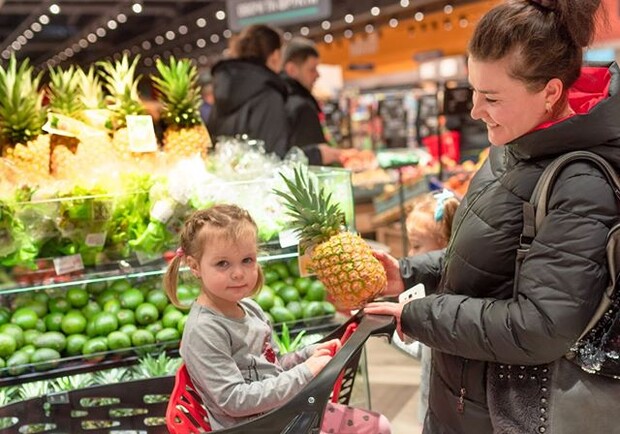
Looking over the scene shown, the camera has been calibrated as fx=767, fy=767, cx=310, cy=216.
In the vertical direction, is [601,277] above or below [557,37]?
below

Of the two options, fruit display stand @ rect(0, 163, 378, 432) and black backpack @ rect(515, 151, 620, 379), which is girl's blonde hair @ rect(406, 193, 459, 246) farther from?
black backpack @ rect(515, 151, 620, 379)

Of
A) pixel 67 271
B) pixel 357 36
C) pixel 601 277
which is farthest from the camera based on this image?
pixel 357 36

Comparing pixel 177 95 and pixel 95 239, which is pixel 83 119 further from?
pixel 95 239

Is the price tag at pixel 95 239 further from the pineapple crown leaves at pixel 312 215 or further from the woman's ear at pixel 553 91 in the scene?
the woman's ear at pixel 553 91

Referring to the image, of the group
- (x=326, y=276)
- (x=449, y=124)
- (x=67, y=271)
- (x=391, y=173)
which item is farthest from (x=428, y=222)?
(x=391, y=173)

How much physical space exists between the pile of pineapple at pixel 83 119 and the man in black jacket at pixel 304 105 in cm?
134

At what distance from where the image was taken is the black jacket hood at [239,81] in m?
4.53

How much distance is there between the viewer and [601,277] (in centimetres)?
162

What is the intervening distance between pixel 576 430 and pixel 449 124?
16.4 ft

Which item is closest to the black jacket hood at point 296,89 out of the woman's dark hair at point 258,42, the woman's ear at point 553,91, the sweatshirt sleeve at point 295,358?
the woman's dark hair at point 258,42

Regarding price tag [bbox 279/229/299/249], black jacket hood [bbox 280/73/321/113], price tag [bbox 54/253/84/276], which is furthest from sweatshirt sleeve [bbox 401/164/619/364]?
black jacket hood [bbox 280/73/321/113]

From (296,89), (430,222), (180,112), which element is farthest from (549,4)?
(296,89)

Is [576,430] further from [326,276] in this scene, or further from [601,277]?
[326,276]

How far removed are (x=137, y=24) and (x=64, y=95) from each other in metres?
19.1
